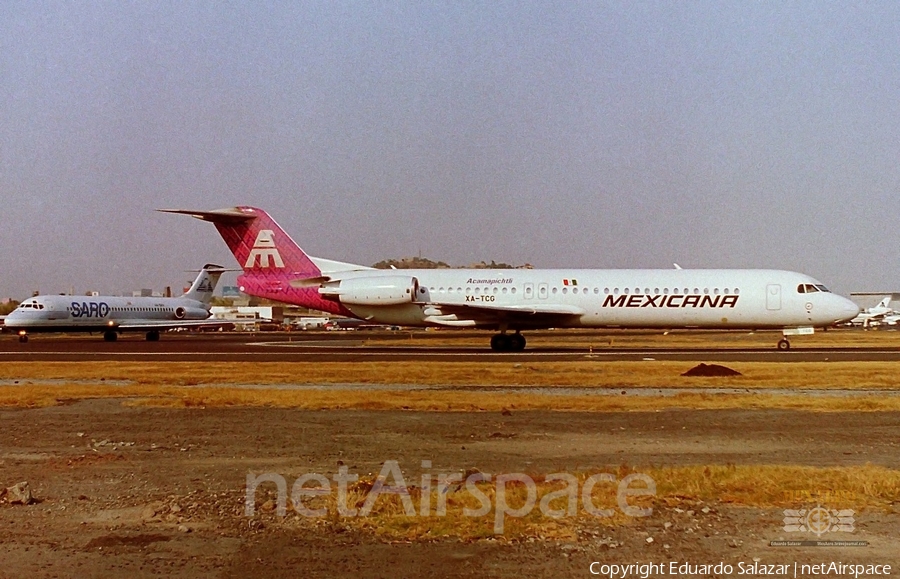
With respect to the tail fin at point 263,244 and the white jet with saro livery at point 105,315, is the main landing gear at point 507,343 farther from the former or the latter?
the white jet with saro livery at point 105,315

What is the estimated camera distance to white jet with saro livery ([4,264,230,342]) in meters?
53.0

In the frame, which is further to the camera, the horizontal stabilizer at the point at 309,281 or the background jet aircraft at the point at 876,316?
the background jet aircraft at the point at 876,316

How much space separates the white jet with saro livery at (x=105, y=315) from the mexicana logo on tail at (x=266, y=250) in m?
14.1

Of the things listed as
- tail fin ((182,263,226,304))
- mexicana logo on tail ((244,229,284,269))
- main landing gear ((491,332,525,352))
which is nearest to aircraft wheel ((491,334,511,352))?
main landing gear ((491,332,525,352))

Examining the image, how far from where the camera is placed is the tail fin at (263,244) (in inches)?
1435

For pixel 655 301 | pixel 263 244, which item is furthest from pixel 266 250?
pixel 655 301

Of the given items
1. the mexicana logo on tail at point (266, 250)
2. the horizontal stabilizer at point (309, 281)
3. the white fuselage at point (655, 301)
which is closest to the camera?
the white fuselage at point (655, 301)

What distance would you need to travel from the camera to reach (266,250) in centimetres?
3647

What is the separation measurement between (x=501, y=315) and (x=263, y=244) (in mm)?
11316

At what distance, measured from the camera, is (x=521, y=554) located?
5.91 meters

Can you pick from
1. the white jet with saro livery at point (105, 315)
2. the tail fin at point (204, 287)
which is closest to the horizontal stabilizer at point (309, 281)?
the white jet with saro livery at point (105, 315)

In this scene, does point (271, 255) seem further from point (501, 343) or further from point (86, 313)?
point (86, 313)

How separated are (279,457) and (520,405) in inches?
245

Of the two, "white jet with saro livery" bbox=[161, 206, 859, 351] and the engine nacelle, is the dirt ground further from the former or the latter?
"white jet with saro livery" bbox=[161, 206, 859, 351]
